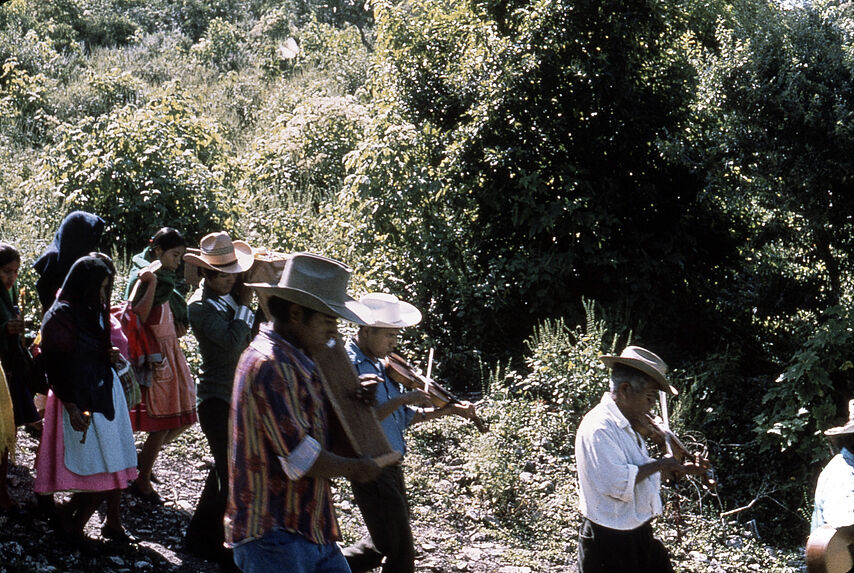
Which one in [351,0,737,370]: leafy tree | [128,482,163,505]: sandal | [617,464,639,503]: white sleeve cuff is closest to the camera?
[617,464,639,503]: white sleeve cuff

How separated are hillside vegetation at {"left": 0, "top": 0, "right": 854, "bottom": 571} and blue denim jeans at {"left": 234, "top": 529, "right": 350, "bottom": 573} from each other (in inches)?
142

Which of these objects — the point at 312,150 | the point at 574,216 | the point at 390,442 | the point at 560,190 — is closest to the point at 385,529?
the point at 390,442

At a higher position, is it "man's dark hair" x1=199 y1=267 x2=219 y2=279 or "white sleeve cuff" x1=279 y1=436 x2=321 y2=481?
"man's dark hair" x1=199 y1=267 x2=219 y2=279

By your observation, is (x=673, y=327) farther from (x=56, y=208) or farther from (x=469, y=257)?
(x=56, y=208)

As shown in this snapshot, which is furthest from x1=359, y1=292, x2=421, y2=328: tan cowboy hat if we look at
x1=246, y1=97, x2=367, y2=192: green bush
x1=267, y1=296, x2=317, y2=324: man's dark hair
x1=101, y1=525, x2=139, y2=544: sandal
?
x1=246, y1=97, x2=367, y2=192: green bush

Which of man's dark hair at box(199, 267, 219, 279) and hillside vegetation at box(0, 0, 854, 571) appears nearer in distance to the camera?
man's dark hair at box(199, 267, 219, 279)

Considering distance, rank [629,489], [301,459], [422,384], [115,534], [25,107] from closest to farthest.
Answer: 1. [301,459]
2. [629,489]
3. [422,384]
4. [115,534]
5. [25,107]

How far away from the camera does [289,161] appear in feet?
44.8

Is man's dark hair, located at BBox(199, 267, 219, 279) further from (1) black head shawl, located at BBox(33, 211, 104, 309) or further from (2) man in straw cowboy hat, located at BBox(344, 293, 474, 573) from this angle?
(1) black head shawl, located at BBox(33, 211, 104, 309)

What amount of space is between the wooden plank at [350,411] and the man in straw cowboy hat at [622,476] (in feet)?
4.57

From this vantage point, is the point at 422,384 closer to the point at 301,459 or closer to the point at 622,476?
the point at 622,476

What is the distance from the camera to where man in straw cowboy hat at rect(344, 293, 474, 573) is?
434 centimetres

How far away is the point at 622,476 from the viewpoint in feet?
13.9

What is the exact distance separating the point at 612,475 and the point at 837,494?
3.57 feet
